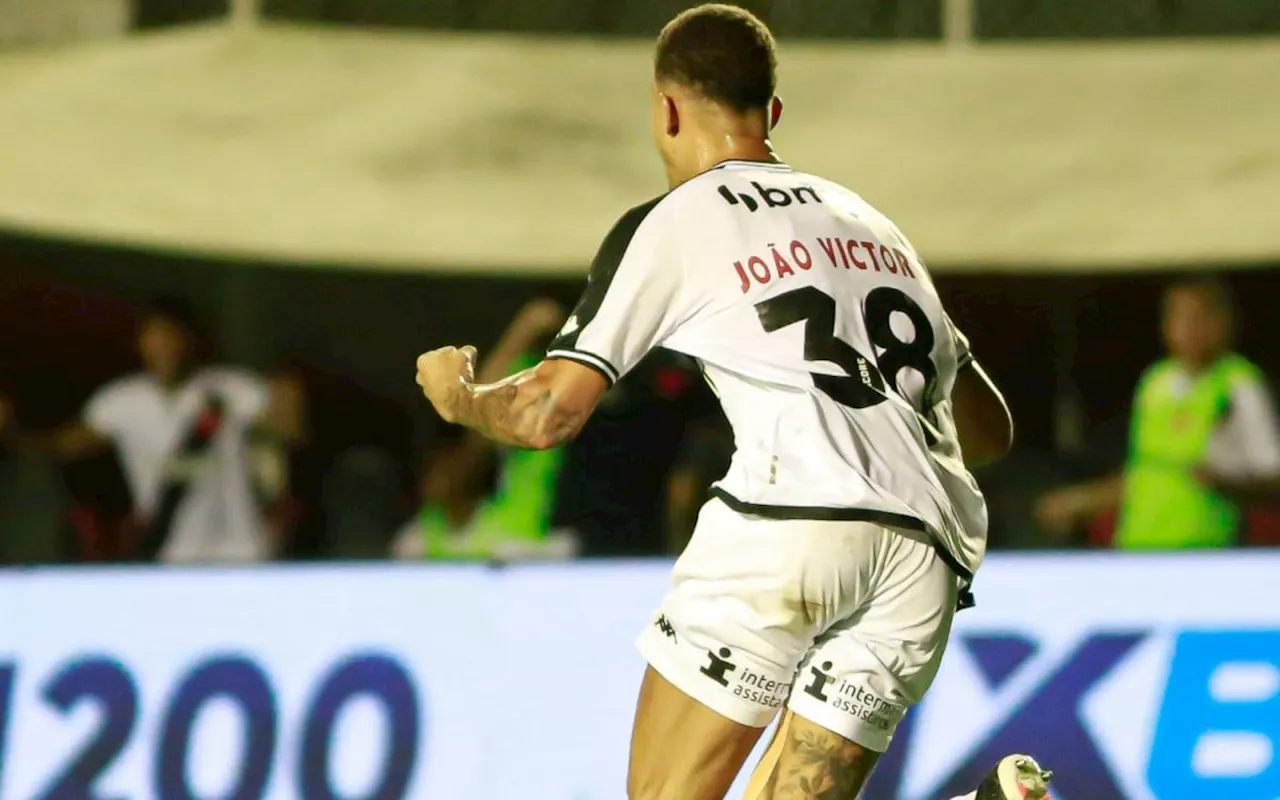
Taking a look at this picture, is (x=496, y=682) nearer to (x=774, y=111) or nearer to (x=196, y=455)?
(x=774, y=111)

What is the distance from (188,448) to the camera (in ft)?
27.2

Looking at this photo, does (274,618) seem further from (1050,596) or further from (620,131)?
(620,131)

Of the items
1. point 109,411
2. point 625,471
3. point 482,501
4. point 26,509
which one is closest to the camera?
point 625,471

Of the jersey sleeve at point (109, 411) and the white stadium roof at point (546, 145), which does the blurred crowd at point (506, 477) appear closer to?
the jersey sleeve at point (109, 411)

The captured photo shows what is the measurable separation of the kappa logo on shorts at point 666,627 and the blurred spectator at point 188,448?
16.2ft

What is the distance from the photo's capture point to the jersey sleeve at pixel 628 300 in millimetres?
3414

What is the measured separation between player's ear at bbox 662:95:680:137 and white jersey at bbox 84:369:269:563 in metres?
5.04

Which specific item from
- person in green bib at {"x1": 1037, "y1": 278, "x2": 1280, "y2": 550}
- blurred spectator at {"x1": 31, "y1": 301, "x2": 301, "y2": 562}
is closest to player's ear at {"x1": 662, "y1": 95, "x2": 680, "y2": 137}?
person in green bib at {"x1": 1037, "y1": 278, "x2": 1280, "y2": 550}

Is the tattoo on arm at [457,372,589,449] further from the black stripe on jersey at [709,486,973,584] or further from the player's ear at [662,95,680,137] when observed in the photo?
the player's ear at [662,95,680,137]

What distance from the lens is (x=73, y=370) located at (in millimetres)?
10820

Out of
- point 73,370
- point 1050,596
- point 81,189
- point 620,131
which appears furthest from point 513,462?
point 73,370

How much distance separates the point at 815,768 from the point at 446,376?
3.24ft

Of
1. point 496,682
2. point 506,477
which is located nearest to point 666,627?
point 496,682

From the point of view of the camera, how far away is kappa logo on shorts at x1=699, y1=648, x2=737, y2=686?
345 cm
